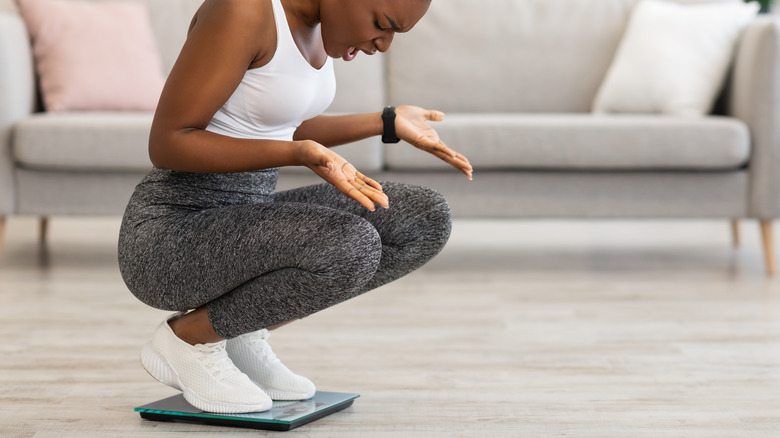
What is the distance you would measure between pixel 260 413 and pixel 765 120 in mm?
1949

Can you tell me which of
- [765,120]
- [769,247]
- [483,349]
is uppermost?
[765,120]

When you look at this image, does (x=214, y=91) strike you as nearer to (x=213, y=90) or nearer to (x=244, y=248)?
(x=213, y=90)

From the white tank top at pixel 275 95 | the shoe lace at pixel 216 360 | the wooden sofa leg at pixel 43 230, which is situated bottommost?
the wooden sofa leg at pixel 43 230

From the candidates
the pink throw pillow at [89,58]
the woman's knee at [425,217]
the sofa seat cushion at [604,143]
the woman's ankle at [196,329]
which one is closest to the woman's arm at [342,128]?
the woman's knee at [425,217]

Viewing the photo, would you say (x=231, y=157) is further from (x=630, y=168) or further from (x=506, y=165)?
(x=630, y=168)

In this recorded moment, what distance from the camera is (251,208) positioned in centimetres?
136

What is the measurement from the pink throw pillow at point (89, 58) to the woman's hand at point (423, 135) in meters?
1.73

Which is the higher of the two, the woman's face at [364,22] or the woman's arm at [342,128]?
the woman's face at [364,22]

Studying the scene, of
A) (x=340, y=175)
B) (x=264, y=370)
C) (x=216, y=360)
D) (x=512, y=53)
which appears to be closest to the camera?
(x=340, y=175)

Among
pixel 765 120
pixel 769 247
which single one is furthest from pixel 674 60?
pixel 769 247

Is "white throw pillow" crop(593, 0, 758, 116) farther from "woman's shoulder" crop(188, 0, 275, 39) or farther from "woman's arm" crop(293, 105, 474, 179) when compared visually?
"woman's shoulder" crop(188, 0, 275, 39)

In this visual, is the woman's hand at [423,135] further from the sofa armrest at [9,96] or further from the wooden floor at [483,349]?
the sofa armrest at [9,96]

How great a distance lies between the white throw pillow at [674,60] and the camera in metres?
3.03

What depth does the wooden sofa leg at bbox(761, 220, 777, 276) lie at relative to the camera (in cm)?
277
